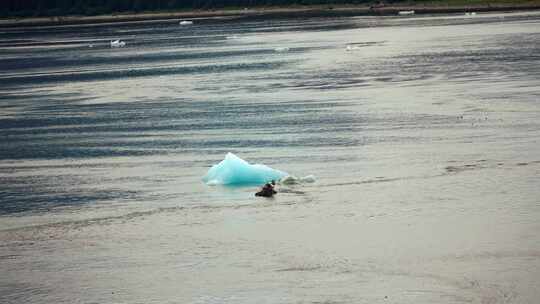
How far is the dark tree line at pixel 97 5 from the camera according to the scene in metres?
124

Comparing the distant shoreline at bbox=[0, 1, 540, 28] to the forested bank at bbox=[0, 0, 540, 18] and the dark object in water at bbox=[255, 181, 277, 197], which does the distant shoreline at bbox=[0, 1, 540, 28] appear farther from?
the dark object in water at bbox=[255, 181, 277, 197]

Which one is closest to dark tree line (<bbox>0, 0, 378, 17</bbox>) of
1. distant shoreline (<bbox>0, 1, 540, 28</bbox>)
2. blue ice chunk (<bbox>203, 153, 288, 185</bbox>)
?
distant shoreline (<bbox>0, 1, 540, 28</bbox>)

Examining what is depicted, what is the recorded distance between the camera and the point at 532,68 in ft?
114

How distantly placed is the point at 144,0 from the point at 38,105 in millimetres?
93691

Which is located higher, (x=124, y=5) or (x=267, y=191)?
(x=267, y=191)

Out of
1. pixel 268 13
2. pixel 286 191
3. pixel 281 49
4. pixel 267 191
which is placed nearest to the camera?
pixel 267 191

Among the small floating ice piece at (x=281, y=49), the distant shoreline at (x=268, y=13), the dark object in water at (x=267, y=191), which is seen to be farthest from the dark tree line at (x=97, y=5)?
the dark object in water at (x=267, y=191)

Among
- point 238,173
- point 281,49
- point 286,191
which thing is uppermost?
point 238,173

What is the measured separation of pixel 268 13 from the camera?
11444cm

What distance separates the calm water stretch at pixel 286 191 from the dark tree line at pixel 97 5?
279 feet

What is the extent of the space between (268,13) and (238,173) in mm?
95879

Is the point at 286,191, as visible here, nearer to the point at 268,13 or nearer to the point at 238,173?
the point at 238,173

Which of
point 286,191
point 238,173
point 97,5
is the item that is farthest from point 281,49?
point 97,5

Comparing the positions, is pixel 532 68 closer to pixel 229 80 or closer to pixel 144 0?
pixel 229 80
